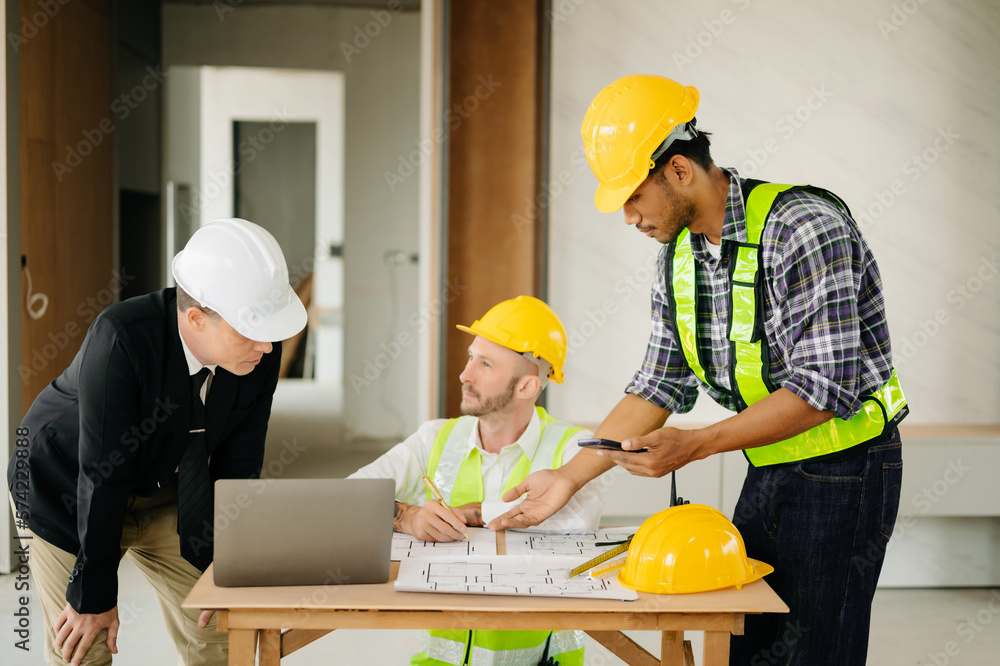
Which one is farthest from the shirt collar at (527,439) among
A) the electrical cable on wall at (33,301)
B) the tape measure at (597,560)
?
the electrical cable on wall at (33,301)

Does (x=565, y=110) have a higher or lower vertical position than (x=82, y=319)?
higher

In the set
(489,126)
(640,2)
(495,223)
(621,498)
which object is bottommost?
(621,498)

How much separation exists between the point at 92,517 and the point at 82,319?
3269 millimetres

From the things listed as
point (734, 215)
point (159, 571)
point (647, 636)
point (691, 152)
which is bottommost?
point (647, 636)

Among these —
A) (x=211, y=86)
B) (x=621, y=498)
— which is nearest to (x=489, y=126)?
(x=621, y=498)

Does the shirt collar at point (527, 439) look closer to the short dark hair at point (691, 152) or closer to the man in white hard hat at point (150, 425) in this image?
the man in white hard hat at point (150, 425)

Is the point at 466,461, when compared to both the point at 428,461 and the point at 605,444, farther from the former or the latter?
the point at 605,444

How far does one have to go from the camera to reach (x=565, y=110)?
405cm

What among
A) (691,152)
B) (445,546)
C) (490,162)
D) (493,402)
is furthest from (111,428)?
(490,162)

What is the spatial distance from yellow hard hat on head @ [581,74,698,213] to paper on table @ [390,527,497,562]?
81 centimetres

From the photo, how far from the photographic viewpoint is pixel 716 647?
63.7 inches

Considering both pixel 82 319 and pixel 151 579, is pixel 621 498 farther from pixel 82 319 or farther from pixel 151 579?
pixel 82 319

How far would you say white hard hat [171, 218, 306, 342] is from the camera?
1.84 m

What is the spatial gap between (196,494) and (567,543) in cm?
91
